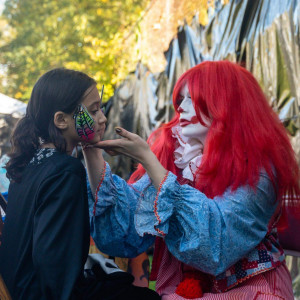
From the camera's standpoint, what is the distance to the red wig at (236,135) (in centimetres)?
175

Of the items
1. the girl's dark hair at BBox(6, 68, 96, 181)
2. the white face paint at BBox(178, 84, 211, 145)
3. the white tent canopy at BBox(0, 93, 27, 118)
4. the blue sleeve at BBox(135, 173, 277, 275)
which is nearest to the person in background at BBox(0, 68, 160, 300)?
the girl's dark hair at BBox(6, 68, 96, 181)

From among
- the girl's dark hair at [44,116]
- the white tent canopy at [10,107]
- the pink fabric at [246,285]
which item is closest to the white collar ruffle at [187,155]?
the pink fabric at [246,285]

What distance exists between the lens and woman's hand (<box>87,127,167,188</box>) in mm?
1667

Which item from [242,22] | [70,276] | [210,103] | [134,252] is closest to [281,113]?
[242,22]

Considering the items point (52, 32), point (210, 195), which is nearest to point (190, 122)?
point (210, 195)

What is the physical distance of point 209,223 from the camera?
1.63m

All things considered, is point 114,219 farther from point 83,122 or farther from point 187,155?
point 83,122

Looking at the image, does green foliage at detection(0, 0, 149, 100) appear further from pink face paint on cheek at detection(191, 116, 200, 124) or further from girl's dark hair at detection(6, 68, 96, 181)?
girl's dark hair at detection(6, 68, 96, 181)

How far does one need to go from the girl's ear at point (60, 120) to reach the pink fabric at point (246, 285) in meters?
0.79

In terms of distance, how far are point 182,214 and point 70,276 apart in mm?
487

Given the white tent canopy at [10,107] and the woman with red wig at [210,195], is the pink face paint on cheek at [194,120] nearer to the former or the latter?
the woman with red wig at [210,195]

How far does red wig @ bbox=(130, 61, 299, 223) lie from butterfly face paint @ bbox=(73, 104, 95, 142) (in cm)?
51

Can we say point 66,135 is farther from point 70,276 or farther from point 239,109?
point 239,109

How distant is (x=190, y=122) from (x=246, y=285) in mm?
752
